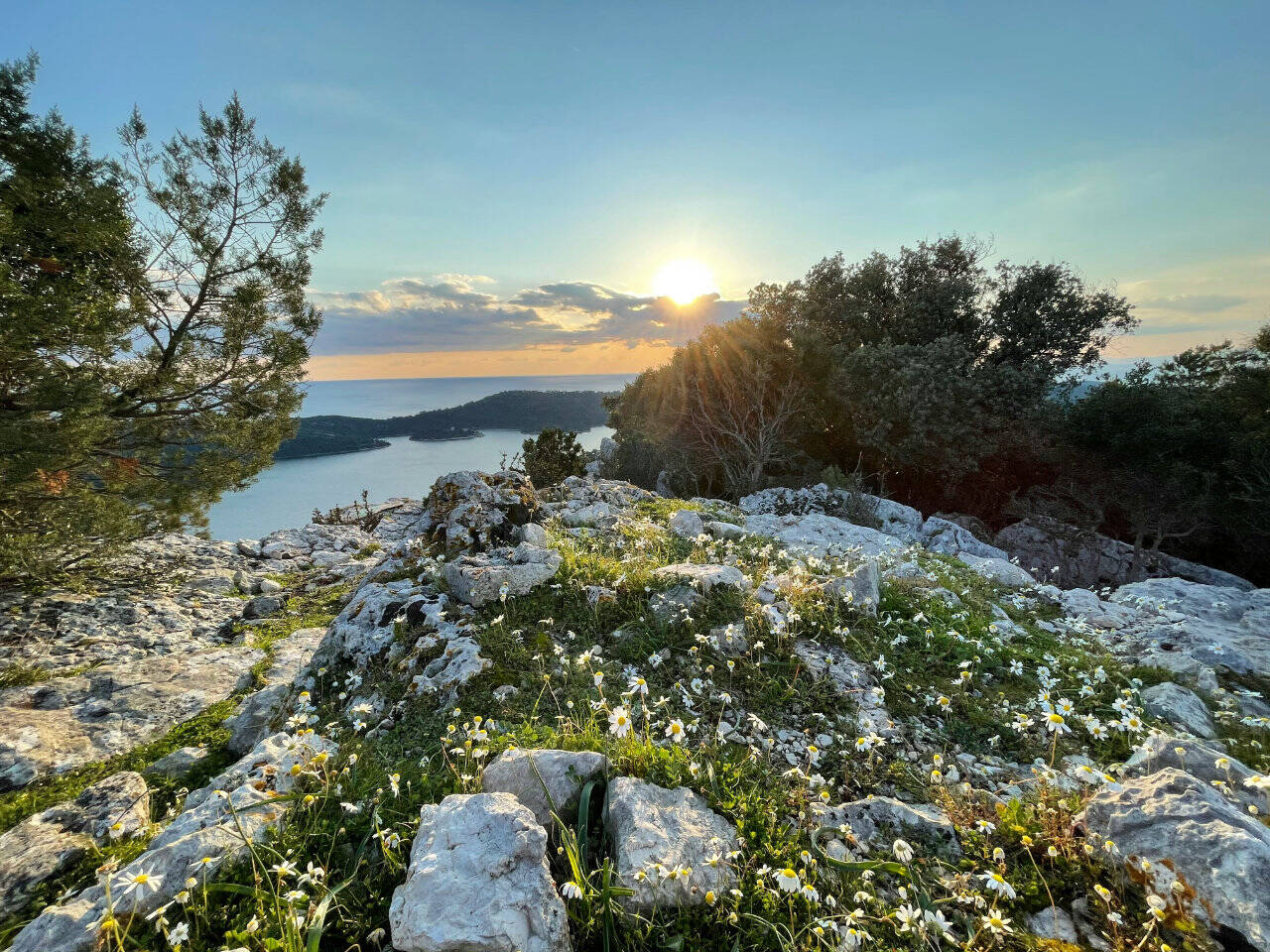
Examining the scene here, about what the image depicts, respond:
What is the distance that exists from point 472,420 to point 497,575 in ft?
92.0

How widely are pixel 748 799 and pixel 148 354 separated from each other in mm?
12049

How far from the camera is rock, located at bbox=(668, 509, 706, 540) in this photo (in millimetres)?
8531

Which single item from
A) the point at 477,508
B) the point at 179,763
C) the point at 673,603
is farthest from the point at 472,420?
the point at 179,763

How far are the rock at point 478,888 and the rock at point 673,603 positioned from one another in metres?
3.00

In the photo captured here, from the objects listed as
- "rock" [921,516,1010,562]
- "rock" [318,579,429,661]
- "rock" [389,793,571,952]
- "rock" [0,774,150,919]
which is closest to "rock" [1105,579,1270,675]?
"rock" [921,516,1010,562]

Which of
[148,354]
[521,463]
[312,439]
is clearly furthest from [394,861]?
[312,439]

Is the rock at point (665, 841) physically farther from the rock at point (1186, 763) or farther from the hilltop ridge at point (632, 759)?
the rock at point (1186, 763)

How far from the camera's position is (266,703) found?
458 cm

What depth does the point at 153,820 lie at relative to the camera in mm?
3340

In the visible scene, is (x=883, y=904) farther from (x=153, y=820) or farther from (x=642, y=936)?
(x=153, y=820)

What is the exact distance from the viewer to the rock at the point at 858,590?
573 cm

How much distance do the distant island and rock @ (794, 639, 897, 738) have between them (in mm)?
17119

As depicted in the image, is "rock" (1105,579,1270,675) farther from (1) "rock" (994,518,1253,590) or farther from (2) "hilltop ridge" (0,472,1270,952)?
(1) "rock" (994,518,1253,590)

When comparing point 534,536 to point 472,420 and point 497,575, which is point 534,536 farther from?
point 472,420
